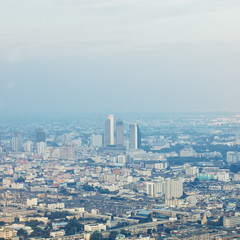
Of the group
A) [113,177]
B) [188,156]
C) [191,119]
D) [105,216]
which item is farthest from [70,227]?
[191,119]

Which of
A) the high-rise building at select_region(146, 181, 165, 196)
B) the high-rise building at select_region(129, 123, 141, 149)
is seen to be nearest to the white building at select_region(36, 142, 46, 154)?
the high-rise building at select_region(129, 123, 141, 149)

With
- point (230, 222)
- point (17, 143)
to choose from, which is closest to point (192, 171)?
point (230, 222)

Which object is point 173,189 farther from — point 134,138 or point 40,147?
point 134,138

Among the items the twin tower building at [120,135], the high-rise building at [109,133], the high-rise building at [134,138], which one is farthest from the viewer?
the high-rise building at [109,133]

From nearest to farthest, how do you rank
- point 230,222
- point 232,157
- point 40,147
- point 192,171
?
point 230,222 → point 192,171 → point 232,157 → point 40,147

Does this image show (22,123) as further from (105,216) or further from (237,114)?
(105,216)

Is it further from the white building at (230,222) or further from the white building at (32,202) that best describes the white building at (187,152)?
the white building at (230,222)

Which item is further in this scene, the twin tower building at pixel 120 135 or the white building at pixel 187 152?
the twin tower building at pixel 120 135

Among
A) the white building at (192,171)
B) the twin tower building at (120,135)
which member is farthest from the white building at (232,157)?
the twin tower building at (120,135)

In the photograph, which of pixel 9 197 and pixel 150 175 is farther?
pixel 150 175
